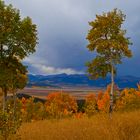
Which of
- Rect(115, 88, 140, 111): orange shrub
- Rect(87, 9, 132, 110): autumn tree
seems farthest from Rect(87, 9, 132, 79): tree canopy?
Rect(115, 88, 140, 111): orange shrub

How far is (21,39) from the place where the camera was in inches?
1186

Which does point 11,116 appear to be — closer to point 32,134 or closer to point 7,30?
point 32,134

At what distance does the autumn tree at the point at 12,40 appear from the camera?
29797 millimetres

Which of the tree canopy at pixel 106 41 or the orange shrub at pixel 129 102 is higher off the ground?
the tree canopy at pixel 106 41

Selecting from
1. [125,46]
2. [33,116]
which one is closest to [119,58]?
[125,46]

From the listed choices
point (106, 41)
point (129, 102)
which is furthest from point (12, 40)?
point (129, 102)

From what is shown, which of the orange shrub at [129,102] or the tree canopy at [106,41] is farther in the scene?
the orange shrub at [129,102]

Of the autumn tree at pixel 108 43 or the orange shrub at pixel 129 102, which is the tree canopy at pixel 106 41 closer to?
the autumn tree at pixel 108 43

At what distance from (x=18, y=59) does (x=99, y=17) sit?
8.75 metres

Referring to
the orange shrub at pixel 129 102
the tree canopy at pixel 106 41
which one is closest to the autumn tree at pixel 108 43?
the tree canopy at pixel 106 41

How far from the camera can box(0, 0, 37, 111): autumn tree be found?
2980 centimetres

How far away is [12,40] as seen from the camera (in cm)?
2986

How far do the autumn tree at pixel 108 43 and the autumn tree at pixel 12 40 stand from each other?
6.51 metres

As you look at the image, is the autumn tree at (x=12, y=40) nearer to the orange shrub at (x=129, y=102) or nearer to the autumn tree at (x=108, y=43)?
the autumn tree at (x=108, y=43)
